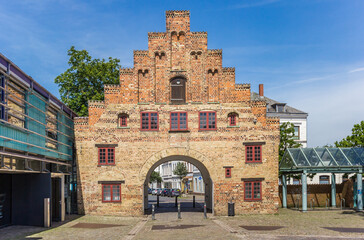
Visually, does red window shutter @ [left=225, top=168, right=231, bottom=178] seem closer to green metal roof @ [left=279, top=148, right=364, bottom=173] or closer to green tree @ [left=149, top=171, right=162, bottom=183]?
green metal roof @ [left=279, top=148, right=364, bottom=173]

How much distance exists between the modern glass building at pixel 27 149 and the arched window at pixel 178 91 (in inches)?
305

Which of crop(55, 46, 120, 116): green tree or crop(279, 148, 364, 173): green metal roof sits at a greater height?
crop(55, 46, 120, 116): green tree

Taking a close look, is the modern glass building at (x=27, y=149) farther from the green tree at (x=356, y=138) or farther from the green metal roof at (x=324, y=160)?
the green tree at (x=356, y=138)

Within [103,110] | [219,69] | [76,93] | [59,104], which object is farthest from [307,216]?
[76,93]

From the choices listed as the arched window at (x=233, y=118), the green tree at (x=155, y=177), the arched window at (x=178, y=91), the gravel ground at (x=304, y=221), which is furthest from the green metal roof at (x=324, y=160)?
the green tree at (x=155, y=177)

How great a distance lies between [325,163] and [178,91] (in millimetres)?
11925

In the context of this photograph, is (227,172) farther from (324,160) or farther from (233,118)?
(324,160)

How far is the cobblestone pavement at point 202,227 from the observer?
17750 mm

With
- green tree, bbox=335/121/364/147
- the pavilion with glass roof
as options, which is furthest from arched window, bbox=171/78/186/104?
green tree, bbox=335/121/364/147

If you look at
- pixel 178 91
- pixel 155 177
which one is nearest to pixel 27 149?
pixel 178 91

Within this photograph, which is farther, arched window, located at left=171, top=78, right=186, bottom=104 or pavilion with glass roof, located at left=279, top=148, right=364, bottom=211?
pavilion with glass roof, located at left=279, top=148, right=364, bottom=211

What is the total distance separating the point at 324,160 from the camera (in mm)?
28984

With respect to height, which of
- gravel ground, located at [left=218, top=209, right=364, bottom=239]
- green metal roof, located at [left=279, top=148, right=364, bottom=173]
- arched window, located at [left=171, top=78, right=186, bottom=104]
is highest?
arched window, located at [left=171, top=78, right=186, bottom=104]

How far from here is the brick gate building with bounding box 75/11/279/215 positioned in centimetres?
2689
